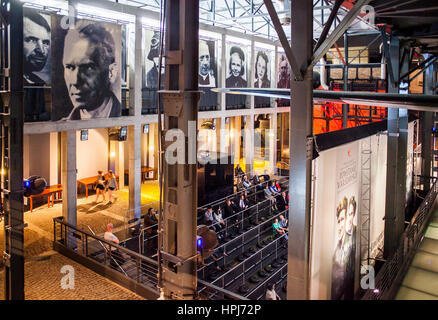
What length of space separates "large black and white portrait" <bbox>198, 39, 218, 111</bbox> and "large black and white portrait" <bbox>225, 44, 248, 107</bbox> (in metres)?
1.63

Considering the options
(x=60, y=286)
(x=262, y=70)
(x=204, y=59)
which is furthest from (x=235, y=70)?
(x=60, y=286)

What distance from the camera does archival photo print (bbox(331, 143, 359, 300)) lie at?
24.1 ft

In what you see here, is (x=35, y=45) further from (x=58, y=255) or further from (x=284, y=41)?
(x=284, y=41)

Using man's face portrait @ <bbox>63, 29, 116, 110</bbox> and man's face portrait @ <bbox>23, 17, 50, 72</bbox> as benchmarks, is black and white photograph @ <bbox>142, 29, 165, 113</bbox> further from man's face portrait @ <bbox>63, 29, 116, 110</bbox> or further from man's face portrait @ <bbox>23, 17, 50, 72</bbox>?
man's face portrait @ <bbox>23, 17, 50, 72</bbox>

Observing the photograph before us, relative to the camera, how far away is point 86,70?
46.5 ft

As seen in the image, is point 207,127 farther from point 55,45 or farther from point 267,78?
point 55,45

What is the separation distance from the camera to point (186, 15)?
4871mm

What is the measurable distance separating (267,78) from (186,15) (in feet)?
74.9

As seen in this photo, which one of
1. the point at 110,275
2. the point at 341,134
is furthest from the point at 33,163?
the point at 341,134

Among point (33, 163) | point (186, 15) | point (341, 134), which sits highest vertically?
point (186, 15)

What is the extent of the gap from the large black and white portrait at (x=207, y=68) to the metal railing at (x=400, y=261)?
37.3 ft

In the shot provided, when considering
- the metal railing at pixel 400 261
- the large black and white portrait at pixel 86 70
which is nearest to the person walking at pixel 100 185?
the large black and white portrait at pixel 86 70

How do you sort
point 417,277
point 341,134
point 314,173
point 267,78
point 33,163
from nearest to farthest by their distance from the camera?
point 314,173, point 341,134, point 417,277, point 33,163, point 267,78

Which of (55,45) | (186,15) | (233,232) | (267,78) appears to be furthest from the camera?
(267,78)
